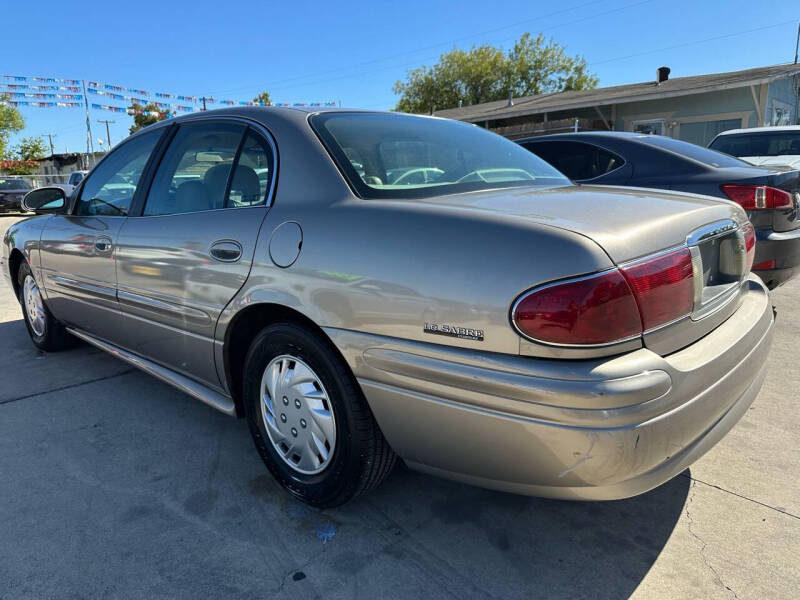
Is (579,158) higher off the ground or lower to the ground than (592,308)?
higher

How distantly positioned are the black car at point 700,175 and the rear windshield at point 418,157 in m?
2.06

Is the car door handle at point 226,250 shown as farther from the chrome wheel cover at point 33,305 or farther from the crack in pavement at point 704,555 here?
the chrome wheel cover at point 33,305

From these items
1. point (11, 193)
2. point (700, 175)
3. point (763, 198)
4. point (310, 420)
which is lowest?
point (310, 420)

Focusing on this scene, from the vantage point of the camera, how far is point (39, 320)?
440 cm

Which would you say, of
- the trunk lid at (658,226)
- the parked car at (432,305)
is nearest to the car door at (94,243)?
the parked car at (432,305)

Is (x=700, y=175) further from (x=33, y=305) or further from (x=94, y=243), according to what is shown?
(x=33, y=305)

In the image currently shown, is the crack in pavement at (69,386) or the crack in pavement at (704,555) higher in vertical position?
the crack in pavement at (69,386)

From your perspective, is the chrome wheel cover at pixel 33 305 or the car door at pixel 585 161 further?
the car door at pixel 585 161

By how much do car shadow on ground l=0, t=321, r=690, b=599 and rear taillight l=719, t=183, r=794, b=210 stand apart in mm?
2562

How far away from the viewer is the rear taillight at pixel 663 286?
5.32 feet

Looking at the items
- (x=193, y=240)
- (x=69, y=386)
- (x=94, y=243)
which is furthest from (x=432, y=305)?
(x=69, y=386)

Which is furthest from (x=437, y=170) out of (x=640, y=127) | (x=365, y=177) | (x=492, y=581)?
(x=640, y=127)

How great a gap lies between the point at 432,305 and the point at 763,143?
9210mm

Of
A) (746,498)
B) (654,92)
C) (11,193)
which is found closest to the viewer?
(746,498)
